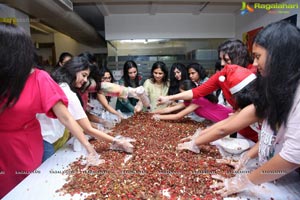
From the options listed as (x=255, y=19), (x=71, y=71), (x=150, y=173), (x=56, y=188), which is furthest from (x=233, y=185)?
(x=255, y=19)

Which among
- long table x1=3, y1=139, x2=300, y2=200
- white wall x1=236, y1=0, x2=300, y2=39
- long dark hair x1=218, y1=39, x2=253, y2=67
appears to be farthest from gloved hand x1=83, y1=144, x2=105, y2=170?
white wall x1=236, y1=0, x2=300, y2=39

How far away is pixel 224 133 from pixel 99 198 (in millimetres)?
678

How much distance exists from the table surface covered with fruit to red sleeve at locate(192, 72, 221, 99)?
20.6 inches

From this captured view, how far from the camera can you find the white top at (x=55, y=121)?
1.20 meters

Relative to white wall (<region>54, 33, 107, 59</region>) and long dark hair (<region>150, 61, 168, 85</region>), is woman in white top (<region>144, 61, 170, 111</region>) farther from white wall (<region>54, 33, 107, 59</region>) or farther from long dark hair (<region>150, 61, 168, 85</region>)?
white wall (<region>54, 33, 107, 59</region>)

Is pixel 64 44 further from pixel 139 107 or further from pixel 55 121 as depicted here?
pixel 55 121

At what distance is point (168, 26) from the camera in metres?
4.46

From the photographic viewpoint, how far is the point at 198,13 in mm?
4395

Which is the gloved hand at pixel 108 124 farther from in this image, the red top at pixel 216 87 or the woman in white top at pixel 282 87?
the woman in white top at pixel 282 87

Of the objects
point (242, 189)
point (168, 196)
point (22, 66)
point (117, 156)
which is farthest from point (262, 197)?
point (22, 66)

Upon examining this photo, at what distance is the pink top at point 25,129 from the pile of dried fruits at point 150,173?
0.71 ft

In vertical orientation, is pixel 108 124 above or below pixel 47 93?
below

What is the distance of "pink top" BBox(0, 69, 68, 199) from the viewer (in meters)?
0.93

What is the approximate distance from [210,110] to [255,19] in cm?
305
